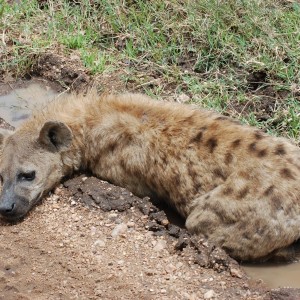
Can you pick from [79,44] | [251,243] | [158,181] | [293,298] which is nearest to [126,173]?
[158,181]

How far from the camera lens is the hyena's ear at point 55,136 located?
6.16 m

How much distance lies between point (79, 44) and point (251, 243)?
353cm

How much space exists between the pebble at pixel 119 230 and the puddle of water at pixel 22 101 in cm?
202

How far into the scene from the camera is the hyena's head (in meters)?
6.12

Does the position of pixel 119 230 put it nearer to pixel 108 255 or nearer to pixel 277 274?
pixel 108 255

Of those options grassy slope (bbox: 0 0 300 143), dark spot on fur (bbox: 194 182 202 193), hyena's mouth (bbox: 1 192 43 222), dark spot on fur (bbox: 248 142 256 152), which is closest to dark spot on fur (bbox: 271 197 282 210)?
dark spot on fur (bbox: 248 142 256 152)

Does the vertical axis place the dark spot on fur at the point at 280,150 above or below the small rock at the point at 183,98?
above

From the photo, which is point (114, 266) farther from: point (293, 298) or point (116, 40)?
point (116, 40)

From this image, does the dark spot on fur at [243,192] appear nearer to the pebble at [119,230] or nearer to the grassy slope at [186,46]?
the pebble at [119,230]

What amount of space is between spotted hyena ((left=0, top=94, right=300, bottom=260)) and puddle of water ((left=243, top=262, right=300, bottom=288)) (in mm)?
101

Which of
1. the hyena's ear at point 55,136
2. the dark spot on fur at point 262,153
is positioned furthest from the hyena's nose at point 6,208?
the dark spot on fur at point 262,153

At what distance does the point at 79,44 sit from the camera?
8.25 meters

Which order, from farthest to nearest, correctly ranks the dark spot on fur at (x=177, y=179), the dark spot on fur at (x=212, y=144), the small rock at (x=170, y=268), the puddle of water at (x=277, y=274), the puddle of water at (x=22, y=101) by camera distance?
the puddle of water at (x=22, y=101) → the dark spot on fur at (x=177, y=179) → the dark spot on fur at (x=212, y=144) → the puddle of water at (x=277, y=274) → the small rock at (x=170, y=268)

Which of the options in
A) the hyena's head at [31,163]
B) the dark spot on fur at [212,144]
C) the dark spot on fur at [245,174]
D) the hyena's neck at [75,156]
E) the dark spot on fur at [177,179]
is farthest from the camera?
the hyena's neck at [75,156]
